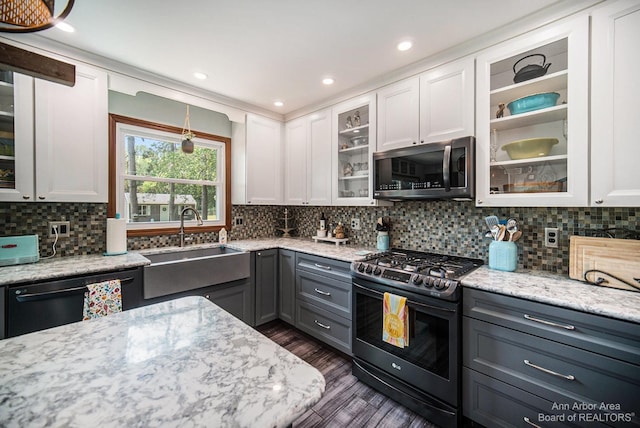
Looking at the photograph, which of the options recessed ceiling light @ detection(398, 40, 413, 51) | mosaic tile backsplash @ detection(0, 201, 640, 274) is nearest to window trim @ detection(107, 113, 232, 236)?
mosaic tile backsplash @ detection(0, 201, 640, 274)

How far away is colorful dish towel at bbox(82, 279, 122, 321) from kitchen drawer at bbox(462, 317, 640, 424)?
2.30m

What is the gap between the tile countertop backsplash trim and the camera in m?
1.23

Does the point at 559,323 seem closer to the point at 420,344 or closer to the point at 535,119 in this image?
the point at 420,344

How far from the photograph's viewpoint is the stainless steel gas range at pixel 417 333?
160 centimetres

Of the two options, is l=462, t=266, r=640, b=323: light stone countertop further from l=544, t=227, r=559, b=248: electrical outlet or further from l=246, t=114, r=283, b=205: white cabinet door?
l=246, t=114, r=283, b=205: white cabinet door

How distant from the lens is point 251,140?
10.3 feet

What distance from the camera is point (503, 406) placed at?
1.47m

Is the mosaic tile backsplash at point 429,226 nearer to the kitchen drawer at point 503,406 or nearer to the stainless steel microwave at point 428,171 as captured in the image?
the stainless steel microwave at point 428,171

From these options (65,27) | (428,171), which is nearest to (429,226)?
(428,171)

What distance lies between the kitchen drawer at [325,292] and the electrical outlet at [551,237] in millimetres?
1437

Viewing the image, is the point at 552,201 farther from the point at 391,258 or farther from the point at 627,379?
the point at 391,258

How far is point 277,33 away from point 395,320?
213cm

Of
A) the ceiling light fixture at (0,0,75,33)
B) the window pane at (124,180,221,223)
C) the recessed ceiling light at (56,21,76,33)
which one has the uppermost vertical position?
the recessed ceiling light at (56,21,76,33)

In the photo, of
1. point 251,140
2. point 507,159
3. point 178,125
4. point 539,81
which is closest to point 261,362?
point 507,159
